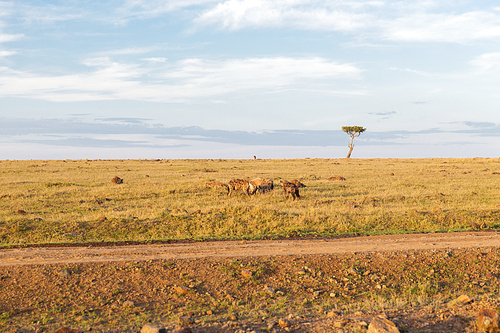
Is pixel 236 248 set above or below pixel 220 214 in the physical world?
below

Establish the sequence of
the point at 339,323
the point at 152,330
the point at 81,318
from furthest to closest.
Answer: the point at 81,318 → the point at 339,323 → the point at 152,330

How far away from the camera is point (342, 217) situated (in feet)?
57.6

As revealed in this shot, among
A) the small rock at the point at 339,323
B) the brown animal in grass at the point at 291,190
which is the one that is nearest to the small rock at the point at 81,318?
the small rock at the point at 339,323

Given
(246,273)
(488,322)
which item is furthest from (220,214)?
(488,322)

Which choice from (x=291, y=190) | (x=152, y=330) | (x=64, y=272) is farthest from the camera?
(x=291, y=190)

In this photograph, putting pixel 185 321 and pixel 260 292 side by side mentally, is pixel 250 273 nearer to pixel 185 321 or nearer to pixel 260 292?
Result: pixel 260 292

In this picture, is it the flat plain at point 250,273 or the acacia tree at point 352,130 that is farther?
the acacia tree at point 352,130

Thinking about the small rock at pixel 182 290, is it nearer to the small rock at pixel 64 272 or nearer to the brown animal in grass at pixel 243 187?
the small rock at pixel 64 272

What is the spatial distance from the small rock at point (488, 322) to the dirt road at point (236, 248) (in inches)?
209

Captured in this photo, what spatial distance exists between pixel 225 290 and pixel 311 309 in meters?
2.03

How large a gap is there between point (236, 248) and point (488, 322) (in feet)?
24.0

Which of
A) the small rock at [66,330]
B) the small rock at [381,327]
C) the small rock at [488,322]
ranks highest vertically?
the small rock at [488,322]

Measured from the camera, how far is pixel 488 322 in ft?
21.4

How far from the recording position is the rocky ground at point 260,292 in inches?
287
